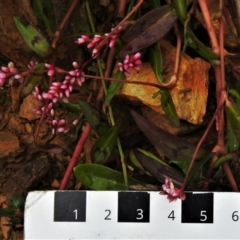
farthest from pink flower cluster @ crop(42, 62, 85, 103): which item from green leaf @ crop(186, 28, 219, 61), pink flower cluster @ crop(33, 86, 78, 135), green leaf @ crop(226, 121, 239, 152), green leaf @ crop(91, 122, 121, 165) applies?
green leaf @ crop(226, 121, 239, 152)

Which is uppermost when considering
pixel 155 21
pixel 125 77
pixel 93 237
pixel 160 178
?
pixel 155 21

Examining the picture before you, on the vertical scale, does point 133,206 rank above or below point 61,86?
below

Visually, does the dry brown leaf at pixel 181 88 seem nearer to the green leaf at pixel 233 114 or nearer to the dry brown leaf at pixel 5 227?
the green leaf at pixel 233 114

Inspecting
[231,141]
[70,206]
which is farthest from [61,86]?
[231,141]

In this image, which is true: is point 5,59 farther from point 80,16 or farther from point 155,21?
point 155,21

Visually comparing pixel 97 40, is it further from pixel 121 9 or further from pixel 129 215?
pixel 129 215

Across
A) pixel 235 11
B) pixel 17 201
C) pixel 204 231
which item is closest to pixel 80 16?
pixel 235 11

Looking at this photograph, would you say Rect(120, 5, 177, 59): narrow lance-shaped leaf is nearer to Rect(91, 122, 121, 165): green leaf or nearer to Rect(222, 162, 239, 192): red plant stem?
Rect(91, 122, 121, 165): green leaf
